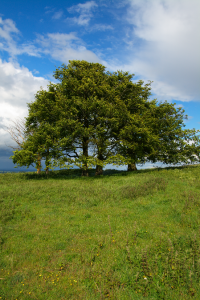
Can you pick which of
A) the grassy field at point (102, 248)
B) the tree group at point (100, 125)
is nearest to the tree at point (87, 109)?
the tree group at point (100, 125)

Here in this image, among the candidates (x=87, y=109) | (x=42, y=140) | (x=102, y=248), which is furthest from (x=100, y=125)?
(x=102, y=248)

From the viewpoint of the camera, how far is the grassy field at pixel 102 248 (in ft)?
16.8

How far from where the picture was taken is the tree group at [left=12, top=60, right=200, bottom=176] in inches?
886

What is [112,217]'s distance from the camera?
33.1 ft

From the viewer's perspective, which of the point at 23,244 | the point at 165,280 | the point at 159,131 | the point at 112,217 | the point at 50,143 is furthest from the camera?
the point at 159,131

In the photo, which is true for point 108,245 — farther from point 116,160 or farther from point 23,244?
point 116,160

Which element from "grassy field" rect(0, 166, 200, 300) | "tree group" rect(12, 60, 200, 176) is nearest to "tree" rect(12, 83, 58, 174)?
"tree group" rect(12, 60, 200, 176)

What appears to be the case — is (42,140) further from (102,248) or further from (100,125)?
(102,248)

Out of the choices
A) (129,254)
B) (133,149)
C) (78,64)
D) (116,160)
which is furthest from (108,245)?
(78,64)

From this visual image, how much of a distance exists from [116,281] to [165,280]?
4.68 ft

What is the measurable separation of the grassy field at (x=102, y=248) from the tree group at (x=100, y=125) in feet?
33.7

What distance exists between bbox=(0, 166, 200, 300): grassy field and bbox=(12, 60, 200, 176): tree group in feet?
33.7

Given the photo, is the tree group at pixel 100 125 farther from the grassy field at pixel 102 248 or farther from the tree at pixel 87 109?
the grassy field at pixel 102 248

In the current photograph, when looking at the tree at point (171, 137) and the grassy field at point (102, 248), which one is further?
the tree at point (171, 137)
